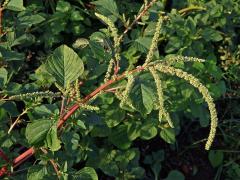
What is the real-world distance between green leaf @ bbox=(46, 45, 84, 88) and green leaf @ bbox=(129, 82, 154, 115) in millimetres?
244

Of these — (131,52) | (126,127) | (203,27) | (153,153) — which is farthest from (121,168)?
(203,27)

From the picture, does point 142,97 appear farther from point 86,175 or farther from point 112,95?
point 112,95

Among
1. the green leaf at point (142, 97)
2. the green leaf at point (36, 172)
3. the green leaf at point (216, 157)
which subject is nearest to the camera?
the green leaf at point (142, 97)

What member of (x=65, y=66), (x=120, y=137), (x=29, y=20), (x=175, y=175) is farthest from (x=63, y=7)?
(x=175, y=175)

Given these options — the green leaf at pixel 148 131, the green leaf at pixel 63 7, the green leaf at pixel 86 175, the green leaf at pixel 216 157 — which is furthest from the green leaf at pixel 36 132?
the green leaf at pixel 216 157

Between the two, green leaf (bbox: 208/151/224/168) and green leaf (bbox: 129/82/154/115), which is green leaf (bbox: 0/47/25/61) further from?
green leaf (bbox: 208/151/224/168)

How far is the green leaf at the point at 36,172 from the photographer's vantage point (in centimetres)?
186

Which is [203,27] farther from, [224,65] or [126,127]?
[126,127]

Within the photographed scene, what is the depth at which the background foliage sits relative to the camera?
6.12 feet

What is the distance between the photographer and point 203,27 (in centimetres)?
302

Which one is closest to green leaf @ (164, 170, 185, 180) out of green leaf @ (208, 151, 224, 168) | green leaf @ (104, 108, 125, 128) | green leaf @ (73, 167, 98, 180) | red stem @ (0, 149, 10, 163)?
green leaf @ (208, 151, 224, 168)

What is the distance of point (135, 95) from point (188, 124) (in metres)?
1.63

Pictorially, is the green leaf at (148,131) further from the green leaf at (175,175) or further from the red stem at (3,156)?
the red stem at (3,156)

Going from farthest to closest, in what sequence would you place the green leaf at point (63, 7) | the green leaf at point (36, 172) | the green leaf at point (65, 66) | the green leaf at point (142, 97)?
the green leaf at point (63, 7)
the green leaf at point (36, 172)
the green leaf at point (65, 66)
the green leaf at point (142, 97)
